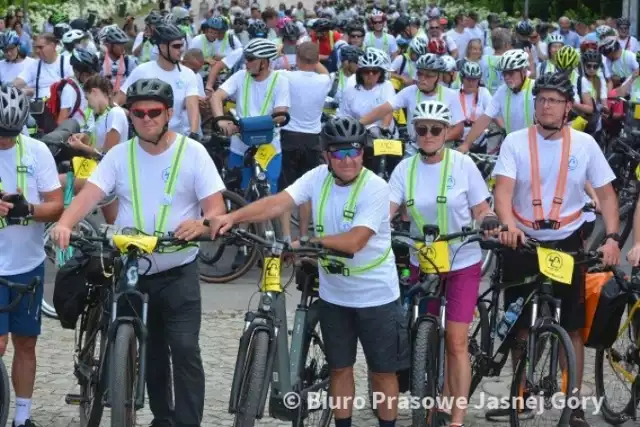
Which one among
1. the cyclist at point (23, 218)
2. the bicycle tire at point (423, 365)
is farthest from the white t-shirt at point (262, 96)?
the bicycle tire at point (423, 365)

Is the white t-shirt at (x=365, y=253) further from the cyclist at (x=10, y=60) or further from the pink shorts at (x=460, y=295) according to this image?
the cyclist at (x=10, y=60)

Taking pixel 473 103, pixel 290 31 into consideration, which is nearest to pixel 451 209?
pixel 473 103

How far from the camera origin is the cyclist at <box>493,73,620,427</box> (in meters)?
7.23

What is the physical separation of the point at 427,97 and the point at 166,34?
2.45 meters

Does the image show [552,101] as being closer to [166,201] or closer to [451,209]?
[451,209]

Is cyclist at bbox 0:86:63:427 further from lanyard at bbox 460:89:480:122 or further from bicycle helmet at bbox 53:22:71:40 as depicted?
bicycle helmet at bbox 53:22:71:40

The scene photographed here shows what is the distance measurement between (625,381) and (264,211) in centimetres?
247

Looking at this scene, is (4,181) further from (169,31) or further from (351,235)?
(169,31)

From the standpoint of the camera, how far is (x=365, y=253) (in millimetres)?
6586

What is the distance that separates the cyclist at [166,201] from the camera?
6555mm

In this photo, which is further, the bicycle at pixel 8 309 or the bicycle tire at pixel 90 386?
the bicycle tire at pixel 90 386

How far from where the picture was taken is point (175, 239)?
6258mm

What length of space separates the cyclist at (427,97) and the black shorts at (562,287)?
14.2 ft

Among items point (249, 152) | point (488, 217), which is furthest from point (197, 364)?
point (249, 152)
